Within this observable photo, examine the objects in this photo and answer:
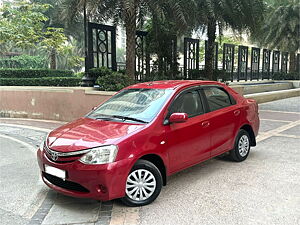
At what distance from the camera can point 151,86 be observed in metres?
5.30

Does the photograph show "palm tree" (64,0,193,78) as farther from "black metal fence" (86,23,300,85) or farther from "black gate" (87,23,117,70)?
"black metal fence" (86,23,300,85)

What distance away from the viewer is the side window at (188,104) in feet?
15.7

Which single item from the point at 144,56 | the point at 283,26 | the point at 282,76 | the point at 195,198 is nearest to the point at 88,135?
the point at 195,198

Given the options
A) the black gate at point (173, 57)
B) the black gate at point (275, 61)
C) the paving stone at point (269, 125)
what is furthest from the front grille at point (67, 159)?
the black gate at point (275, 61)

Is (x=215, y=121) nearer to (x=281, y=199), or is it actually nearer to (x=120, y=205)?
(x=281, y=199)

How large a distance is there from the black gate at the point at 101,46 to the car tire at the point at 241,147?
7382 mm

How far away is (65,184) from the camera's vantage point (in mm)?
4051

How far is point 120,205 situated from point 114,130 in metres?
0.98

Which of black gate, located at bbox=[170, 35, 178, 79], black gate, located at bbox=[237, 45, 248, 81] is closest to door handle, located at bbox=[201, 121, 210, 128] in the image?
black gate, located at bbox=[170, 35, 178, 79]

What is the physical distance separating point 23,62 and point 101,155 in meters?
44.5

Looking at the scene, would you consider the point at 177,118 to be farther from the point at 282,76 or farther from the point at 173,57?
the point at 282,76

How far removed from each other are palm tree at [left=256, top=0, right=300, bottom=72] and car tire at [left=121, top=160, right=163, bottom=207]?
70.6 feet

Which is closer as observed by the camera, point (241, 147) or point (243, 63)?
point (241, 147)

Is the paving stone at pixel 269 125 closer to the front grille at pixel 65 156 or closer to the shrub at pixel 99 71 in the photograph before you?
the shrub at pixel 99 71
